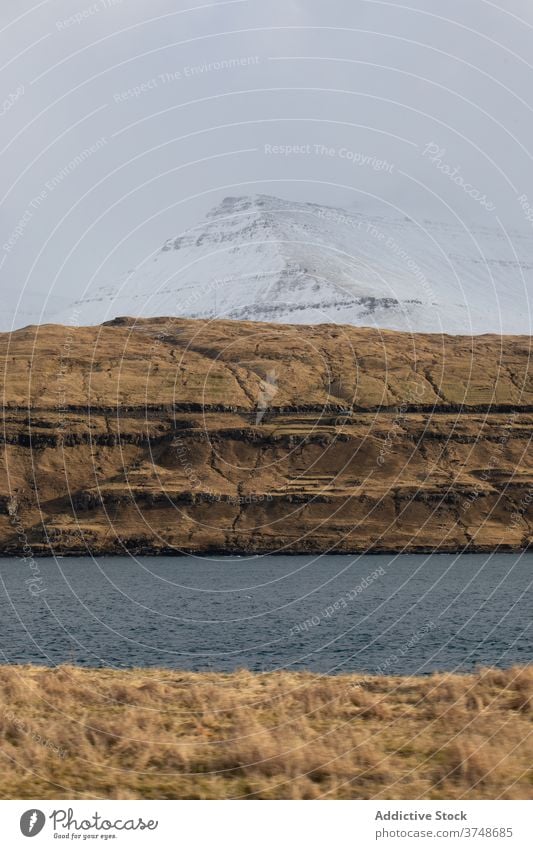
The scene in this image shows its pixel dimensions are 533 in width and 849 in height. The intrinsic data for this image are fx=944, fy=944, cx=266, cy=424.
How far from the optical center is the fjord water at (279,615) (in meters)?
51.9

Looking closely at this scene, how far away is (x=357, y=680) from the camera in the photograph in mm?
28875

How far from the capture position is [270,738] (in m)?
19.2

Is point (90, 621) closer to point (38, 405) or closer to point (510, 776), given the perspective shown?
point (510, 776)

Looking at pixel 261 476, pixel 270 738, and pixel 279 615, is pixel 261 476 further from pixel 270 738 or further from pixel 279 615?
pixel 270 738

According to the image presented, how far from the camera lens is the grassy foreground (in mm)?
16422

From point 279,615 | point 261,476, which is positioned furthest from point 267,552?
point 279,615

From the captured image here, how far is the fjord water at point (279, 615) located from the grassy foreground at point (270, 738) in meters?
18.5

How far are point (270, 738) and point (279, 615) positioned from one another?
211 feet

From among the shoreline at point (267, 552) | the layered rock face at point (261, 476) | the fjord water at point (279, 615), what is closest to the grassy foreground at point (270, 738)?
the fjord water at point (279, 615)

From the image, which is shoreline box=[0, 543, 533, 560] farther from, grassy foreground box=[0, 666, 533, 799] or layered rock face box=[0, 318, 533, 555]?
grassy foreground box=[0, 666, 533, 799]

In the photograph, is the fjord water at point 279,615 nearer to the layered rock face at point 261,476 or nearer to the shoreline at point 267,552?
the shoreline at point 267,552

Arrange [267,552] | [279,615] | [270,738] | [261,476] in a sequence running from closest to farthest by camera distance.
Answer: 1. [270,738]
2. [279,615]
3. [267,552]
4. [261,476]

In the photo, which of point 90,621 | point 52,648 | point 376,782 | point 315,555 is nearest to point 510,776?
point 376,782

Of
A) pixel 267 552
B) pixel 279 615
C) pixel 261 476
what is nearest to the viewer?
pixel 279 615
